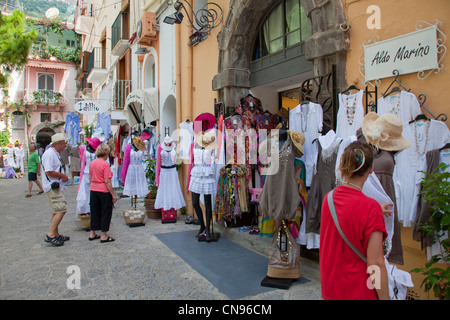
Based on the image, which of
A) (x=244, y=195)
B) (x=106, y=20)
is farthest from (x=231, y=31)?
(x=106, y=20)

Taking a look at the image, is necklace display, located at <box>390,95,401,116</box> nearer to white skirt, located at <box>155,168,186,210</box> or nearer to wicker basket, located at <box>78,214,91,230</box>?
white skirt, located at <box>155,168,186,210</box>

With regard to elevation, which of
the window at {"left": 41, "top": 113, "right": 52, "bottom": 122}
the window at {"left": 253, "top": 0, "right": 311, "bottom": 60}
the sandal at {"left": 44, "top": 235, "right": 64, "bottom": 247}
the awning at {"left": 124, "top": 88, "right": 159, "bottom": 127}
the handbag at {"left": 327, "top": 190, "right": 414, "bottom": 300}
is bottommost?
the sandal at {"left": 44, "top": 235, "right": 64, "bottom": 247}

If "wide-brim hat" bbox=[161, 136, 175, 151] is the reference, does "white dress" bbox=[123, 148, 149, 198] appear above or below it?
below

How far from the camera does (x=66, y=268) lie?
15.3 ft

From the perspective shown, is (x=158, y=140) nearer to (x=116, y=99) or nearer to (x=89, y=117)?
(x=116, y=99)

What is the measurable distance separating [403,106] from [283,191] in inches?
58.4

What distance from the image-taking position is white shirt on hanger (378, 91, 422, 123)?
328cm

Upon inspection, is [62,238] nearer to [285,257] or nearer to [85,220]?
[85,220]

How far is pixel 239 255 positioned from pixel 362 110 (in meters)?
2.81

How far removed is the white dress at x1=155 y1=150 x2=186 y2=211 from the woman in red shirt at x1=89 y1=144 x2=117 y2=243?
1.55 m

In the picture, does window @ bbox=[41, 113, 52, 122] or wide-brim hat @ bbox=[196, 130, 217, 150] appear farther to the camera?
window @ bbox=[41, 113, 52, 122]

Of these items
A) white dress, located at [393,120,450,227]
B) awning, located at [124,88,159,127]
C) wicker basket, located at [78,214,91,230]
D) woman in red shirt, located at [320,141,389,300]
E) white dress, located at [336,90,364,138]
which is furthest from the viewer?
awning, located at [124,88,159,127]

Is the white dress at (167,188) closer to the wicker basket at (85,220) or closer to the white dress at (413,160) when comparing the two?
the wicker basket at (85,220)

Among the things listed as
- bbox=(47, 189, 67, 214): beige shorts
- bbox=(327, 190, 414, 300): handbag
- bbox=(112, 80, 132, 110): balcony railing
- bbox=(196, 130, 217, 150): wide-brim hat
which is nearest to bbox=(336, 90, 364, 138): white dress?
bbox=(327, 190, 414, 300): handbag
